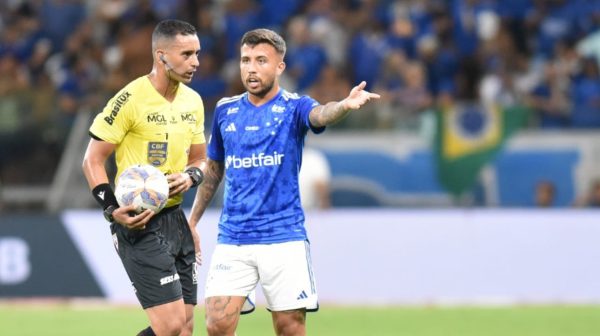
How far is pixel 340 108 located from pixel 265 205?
37.9 inches

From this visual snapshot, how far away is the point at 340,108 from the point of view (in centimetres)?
766

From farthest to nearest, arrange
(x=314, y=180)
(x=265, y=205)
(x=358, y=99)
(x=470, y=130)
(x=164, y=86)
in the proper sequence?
(x=470, y=130), (x=314, y=180), (x=164, y=86), (x=265, y=205), (x=358, y=99)

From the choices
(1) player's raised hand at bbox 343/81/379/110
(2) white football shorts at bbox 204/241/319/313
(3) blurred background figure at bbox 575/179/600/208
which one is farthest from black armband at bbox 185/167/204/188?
(3) blurred background figure at bbox 575/179/600/208

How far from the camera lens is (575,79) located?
17.1 meters

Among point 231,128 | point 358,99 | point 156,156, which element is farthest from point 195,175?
point 358,99

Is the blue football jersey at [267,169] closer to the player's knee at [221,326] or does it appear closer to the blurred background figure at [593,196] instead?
the player's knee at [221,326]

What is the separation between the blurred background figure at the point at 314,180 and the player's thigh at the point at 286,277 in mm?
6392

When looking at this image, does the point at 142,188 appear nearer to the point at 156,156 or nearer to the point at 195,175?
the point at 156,156

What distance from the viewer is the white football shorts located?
27.0ft

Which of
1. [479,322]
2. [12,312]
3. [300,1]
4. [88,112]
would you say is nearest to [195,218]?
[479,322]

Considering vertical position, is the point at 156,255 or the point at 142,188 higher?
the point at 142,188

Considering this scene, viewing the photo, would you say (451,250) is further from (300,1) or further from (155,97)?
(155,97)

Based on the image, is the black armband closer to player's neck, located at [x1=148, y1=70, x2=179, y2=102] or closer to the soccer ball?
the soccer ball

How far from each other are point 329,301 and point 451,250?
1549mm
